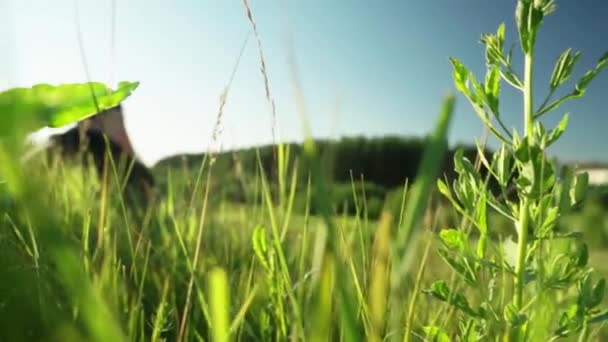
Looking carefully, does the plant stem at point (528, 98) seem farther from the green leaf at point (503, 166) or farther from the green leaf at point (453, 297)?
the green leaf at point (453, 297)

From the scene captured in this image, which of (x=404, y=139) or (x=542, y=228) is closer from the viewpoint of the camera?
(x=542, y=228)

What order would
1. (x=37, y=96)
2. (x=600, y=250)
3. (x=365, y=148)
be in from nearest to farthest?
(x=37, y=96), (x=600, y=250), (x=365, y=148)

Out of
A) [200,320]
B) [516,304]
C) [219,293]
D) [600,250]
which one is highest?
[219,293]

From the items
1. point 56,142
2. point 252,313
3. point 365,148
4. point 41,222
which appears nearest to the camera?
point 41,222

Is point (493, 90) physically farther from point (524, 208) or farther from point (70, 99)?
point (70, 99)

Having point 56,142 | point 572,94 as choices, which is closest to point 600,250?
point 56,142

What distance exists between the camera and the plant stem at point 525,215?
674mm

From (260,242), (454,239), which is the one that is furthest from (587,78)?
(260,242)

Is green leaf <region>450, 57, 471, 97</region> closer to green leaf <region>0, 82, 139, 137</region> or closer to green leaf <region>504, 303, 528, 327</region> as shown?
green leaf <region>504, 303, 528, 327</region>

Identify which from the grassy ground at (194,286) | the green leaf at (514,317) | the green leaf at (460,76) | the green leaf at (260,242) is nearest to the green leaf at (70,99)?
the grassy ground at (194,286)

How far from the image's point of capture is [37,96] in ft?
2.22

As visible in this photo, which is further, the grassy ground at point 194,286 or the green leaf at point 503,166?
the green leaf at point 503,166

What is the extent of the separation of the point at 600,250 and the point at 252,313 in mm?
4141

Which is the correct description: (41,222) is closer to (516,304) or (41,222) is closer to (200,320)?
(516,304)
